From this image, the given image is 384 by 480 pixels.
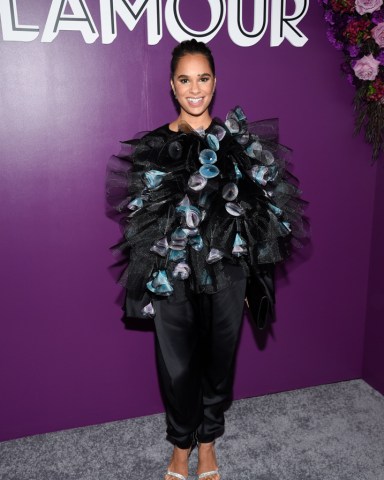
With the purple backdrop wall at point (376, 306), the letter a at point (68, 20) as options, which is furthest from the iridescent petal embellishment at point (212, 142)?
the purple backdrop wall at point (376, 306)

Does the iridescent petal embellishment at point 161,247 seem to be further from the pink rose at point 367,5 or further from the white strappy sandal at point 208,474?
the pink rose at point 367,5

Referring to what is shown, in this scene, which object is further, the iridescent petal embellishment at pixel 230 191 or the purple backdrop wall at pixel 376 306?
the purple backdrop wall at pixel 376 306

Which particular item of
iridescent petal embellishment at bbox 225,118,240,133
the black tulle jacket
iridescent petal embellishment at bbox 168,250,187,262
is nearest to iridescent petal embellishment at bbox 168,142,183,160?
the black tulle jacket

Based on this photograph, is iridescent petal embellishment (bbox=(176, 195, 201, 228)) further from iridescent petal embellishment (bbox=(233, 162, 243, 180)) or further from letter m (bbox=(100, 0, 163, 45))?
letter m (bbox=(100, 0, 163, 45))

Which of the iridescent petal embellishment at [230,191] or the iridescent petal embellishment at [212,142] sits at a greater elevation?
the iridescent petal embellishment at [212,142]

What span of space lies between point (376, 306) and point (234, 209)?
55.5 inches

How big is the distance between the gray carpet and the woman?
39cm

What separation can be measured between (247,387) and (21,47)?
2031mm

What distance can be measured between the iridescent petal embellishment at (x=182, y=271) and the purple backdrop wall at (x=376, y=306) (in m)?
1.35

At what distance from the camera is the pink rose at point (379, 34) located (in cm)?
217

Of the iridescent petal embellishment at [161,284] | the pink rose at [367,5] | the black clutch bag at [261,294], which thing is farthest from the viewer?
the pink rose at [367,5]

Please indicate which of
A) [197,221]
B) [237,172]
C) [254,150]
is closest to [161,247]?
[197,221]

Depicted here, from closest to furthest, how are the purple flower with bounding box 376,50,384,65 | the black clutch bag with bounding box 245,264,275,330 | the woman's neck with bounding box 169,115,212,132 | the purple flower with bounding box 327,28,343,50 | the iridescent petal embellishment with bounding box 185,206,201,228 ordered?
the iridescent petal embellishment with bounding box 185,206,201,228 < the woman's neck with bounding box 169,115,212,132 < the black clutch bag with bounding box 245,264,275,330 < the purple flower with bounding box 376,50,384,65 < the purple flower with bounding box 327,28,343,50

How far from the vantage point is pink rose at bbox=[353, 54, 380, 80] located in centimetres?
224
